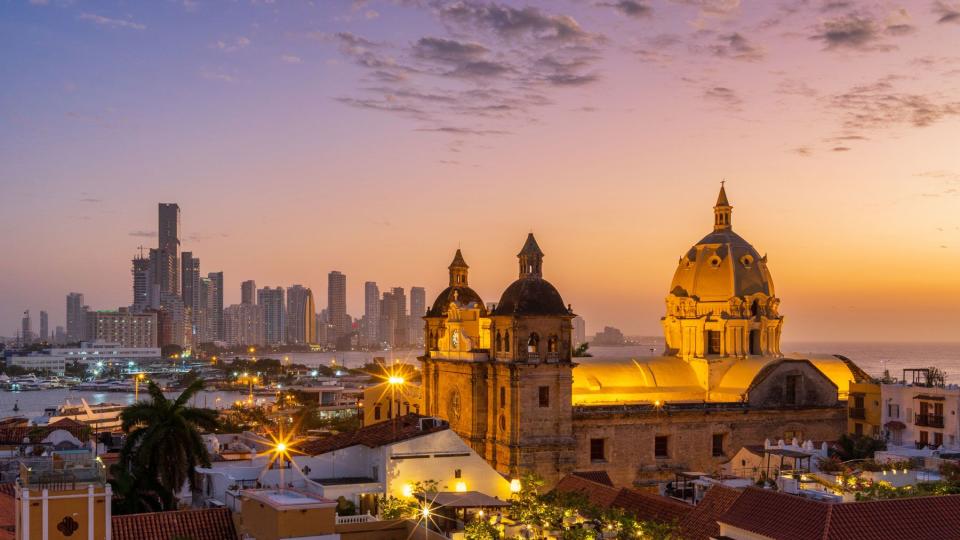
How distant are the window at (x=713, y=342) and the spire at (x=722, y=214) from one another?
6.64 m

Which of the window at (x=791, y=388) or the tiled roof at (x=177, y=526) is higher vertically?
the window at (x=791, y=388)

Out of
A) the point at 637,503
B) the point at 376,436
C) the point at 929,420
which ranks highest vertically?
the point at 376,436

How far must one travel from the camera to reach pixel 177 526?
3084 centimetres

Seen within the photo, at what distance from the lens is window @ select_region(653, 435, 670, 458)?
53438 mm

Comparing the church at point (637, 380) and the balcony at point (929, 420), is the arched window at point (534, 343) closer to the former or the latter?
the church at point (637, 380)

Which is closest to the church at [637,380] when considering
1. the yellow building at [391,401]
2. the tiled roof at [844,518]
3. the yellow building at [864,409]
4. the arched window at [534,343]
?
the arched window at [534,343]

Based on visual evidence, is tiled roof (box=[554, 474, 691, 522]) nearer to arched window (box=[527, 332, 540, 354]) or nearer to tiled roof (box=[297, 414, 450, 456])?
tiled roof (box=[297, 414, 450, 456])

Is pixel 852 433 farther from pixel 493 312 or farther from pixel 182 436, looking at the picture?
pixel 182 436

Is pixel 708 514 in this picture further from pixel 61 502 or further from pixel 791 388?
pixel 791 388

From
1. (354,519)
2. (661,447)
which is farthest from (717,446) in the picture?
(354,519)

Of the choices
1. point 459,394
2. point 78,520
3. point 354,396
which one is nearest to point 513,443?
point 459,394

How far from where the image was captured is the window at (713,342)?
6028 centimetres

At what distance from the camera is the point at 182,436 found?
37.2 meters

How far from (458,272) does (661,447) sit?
15316 mm
